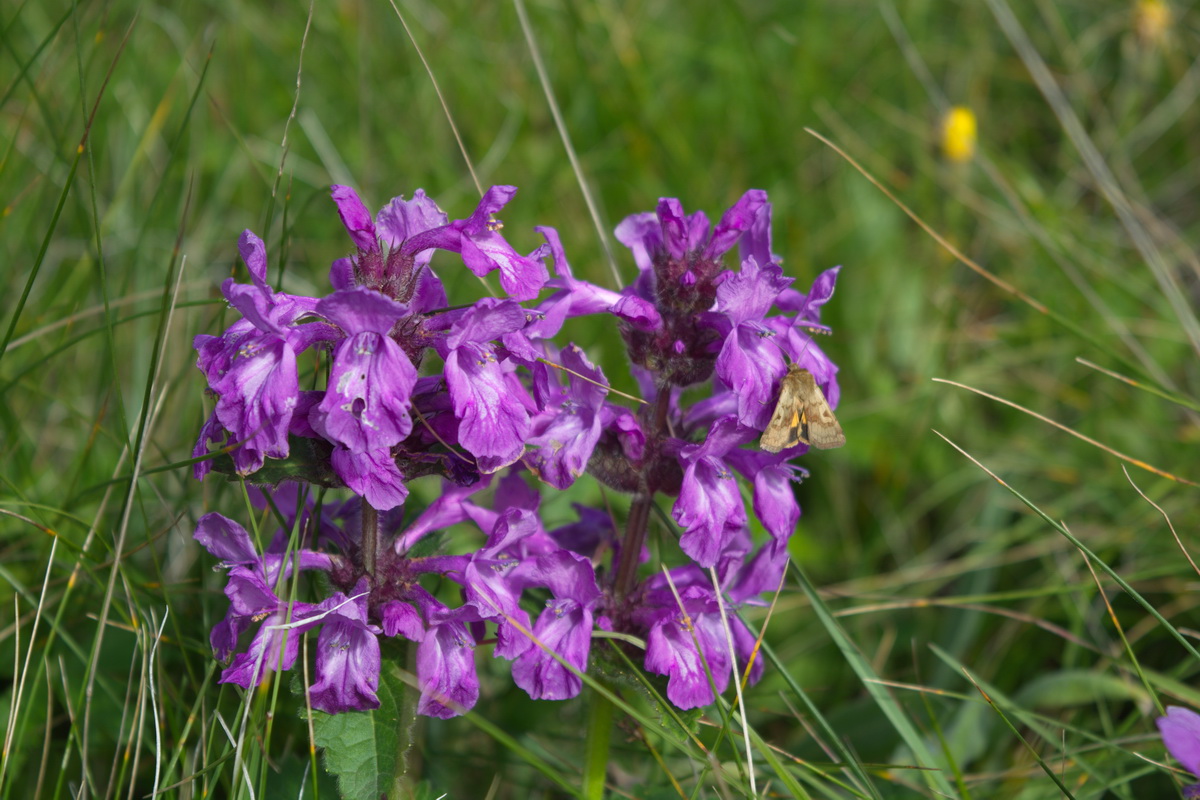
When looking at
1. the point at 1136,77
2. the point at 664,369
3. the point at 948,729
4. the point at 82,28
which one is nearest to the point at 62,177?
the point at 82,28

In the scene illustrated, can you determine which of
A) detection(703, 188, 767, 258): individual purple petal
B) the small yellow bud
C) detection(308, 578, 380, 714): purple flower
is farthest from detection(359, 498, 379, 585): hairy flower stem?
the small yellow bud

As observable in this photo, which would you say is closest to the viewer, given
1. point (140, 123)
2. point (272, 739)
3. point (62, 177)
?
point (272, 739)

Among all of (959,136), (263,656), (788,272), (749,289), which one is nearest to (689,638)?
(749,289)

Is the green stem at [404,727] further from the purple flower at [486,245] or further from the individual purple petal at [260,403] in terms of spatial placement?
the purple flower at [486,245]

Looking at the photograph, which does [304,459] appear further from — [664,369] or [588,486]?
[588,486]

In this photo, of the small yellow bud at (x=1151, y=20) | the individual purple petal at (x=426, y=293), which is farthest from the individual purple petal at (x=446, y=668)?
the small yellow bud at (x=1151, y=20)

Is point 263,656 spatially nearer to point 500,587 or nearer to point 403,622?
point 403,622
